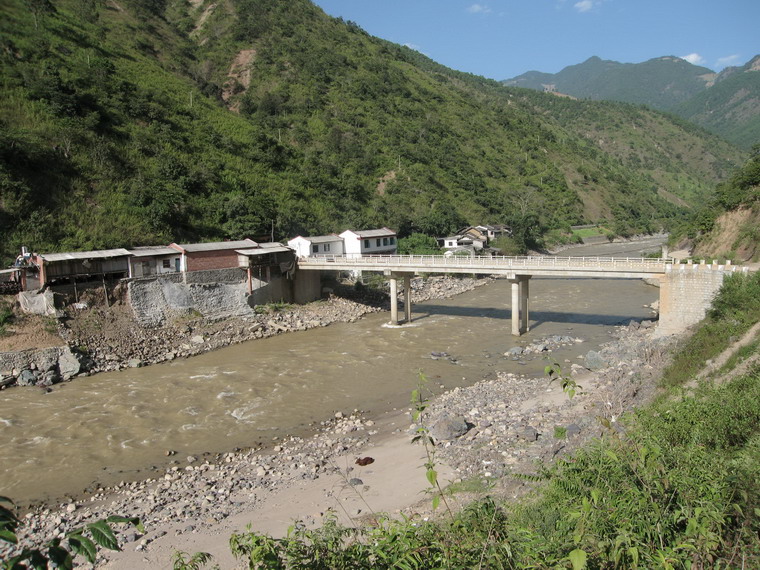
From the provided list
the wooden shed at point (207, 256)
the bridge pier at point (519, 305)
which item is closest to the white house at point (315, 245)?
the wooden shed at point (207, 256)

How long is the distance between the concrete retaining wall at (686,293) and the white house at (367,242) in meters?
26.0

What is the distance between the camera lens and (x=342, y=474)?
630 inches

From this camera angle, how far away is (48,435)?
65.3 feet

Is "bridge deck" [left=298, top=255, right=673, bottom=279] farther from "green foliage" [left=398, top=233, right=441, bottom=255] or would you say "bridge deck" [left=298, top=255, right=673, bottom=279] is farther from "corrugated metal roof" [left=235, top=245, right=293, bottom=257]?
"green foliage" [left=398, top=233, right=441, bottom=255]

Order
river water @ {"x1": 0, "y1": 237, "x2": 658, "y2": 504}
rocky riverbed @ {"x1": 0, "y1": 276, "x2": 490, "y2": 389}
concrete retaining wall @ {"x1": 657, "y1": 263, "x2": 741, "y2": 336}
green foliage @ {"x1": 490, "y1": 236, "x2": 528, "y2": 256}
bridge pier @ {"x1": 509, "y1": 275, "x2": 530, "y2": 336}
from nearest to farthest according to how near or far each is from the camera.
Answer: river water @ {"x1": 0, "y1": 237, "x2": 658, "y2": 504} < rocky riverbed @ {"x1": 0, "y1": 276, "x2": 490, "y2": 389} < concrete retaining wall @ {"x1": 657, "y1": 263, "x2": 741, "y2": 336} < bridge pier @ {"x1": 509, "y1": 275, "x2": 530, "y2": 336} < green foliage @ {"x1": 490, "y1": 236, "x2": 528, "y2": 256}

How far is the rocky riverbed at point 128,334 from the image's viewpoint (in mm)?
26594

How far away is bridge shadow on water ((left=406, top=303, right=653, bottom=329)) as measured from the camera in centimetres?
3619

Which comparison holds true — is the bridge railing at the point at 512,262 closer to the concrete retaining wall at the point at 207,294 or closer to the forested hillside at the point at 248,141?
the concrete retaining wall at the point at 207,294

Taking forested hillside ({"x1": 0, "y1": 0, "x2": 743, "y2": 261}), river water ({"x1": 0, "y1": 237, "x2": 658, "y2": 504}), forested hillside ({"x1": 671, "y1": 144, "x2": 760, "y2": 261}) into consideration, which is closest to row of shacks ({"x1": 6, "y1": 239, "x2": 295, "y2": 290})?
forested hillside ({"x1": 0, "y1": 0, "x2": 743, "y2": 261})

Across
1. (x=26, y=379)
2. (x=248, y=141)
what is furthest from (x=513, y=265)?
(x=248, y=141)

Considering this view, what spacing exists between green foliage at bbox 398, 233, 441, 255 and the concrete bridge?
18.8 metres

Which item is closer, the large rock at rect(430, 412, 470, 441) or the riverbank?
the riverbank

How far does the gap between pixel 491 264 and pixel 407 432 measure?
17.5 m

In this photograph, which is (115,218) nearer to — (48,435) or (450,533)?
(48,435)
